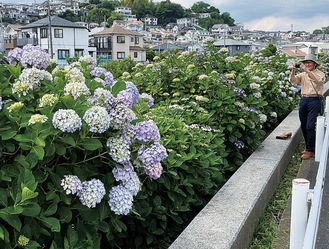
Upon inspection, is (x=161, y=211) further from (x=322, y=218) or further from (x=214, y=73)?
(x=214, y=73)

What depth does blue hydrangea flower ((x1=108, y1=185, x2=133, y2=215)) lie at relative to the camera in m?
2.32

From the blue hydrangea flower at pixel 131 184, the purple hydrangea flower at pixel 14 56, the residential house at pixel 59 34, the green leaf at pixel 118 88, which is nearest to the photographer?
the blue hydrangea flower at pixel 131 184

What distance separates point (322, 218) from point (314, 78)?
273 cm

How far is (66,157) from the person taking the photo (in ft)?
7.73

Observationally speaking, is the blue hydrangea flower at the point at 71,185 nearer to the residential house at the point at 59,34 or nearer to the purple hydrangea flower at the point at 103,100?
the purple hydrangea flower at the point at 103,100

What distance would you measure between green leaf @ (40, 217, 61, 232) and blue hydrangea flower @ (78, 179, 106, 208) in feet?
0.57

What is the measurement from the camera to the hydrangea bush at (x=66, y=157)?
2047mm

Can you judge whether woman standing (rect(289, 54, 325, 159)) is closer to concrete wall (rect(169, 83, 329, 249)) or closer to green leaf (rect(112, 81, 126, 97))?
concrete wall (rect(169, 83, 329, 249))

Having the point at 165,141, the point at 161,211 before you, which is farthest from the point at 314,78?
the point at 161,211

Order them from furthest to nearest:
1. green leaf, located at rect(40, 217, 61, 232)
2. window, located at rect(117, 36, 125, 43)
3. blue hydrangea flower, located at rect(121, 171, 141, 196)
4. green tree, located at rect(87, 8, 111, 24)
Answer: green tree, located at rect(87, 8, 111, 24)
window, located at rect(117, 36, 125, 43)
blue hydrangea flower, located at rect(121, 171, 141, 196)
green leaf, located at rect(40, 217, 61, 232)

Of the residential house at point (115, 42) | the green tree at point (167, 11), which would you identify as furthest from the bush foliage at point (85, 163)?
the green tree at point (167, 11)

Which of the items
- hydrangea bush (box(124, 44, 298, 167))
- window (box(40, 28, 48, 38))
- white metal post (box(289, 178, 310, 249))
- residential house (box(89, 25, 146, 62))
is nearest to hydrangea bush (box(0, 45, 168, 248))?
white metal post (box(289, 178, 310, 249))

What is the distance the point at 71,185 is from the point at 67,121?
33 cm

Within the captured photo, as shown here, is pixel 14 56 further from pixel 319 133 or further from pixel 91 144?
pixel 319 133
